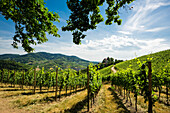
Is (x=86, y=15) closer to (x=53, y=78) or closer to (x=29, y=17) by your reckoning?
(x=29, y=17)

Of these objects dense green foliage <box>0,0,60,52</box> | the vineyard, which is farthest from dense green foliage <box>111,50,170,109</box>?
dense green foliage <box>0,0,60,52</box>

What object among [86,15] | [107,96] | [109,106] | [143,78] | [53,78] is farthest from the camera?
[53,78]

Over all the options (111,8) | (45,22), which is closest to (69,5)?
(45,22)

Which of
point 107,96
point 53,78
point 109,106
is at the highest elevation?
point 53,78

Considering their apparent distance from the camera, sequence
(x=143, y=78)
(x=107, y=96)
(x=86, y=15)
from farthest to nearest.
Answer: (x=107, y=96)
(x=143, y=78)
(x=86, y=15)

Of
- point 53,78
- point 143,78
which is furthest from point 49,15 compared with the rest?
point 53,78

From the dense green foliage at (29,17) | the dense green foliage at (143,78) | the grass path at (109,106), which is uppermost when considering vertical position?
the dense green foliage at (29,17)

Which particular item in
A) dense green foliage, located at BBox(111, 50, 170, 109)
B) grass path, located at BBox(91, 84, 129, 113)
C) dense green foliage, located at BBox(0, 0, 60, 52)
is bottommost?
grass path, located at BBox(91, 84, 129, 113)

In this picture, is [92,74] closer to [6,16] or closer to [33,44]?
[33,44]

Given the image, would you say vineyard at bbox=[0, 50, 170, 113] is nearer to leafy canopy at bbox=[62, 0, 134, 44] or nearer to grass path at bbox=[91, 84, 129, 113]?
grass path at bbox=[91, 84, 129, 113]

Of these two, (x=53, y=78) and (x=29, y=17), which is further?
(x=53, y=78)

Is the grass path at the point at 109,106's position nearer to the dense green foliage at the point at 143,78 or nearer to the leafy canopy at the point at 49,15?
the dense green foliage at the point at 143,78

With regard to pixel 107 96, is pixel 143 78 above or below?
above

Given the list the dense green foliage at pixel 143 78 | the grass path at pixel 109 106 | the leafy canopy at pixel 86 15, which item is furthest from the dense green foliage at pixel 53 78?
the leafy canopy at pixel 86 15
